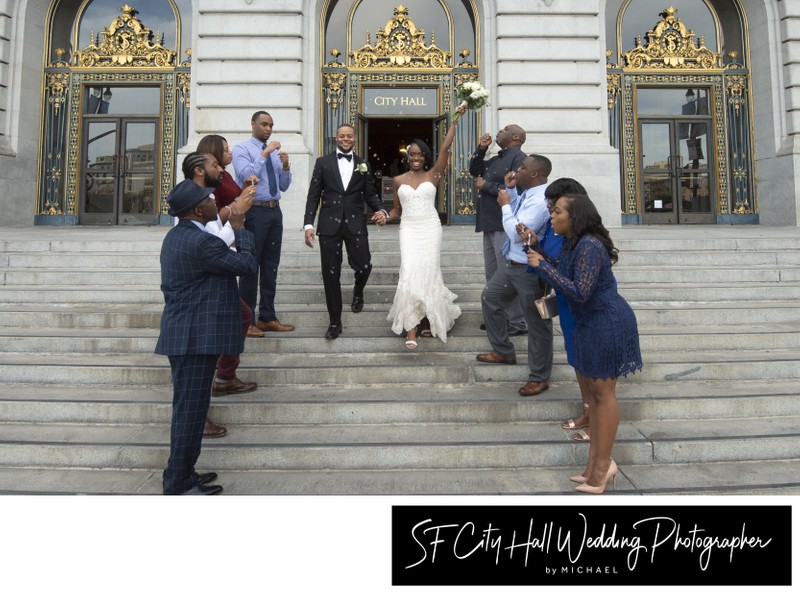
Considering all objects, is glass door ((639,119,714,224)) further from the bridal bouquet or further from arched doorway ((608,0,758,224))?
the bridal bouquet

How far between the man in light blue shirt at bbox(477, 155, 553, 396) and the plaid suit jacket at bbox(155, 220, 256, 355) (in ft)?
7.40

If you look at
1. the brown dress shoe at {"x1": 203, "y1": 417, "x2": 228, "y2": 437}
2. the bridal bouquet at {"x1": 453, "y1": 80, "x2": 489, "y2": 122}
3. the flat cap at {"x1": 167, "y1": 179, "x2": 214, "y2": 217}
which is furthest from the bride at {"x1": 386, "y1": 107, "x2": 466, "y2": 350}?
the flat cap at {"x1": 167, "y1": 179, "x2": 214, "y2": 217}

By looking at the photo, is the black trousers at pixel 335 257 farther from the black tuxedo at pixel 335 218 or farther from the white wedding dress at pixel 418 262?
the white wedding dress at pixel 418 262

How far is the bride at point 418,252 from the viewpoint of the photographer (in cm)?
526

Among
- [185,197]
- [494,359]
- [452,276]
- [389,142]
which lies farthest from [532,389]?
[389,142]

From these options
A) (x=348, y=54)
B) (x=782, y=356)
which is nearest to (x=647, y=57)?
(x=348, y=54)

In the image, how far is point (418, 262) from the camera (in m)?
5.27

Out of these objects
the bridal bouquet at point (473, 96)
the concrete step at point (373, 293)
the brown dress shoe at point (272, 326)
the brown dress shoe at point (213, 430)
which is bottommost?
the brown dress shoe at point (213, 430)

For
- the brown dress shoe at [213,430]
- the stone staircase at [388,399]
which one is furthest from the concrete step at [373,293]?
the brown dress shoe at [213,430]

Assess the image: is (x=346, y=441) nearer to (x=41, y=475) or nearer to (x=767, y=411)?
(x=41, y=475)

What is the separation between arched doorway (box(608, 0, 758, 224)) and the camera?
579 inches

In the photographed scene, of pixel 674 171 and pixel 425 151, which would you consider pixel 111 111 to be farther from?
pixel 674 171

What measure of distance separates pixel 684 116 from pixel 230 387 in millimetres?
15496

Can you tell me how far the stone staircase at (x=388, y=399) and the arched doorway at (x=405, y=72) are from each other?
7.47m
